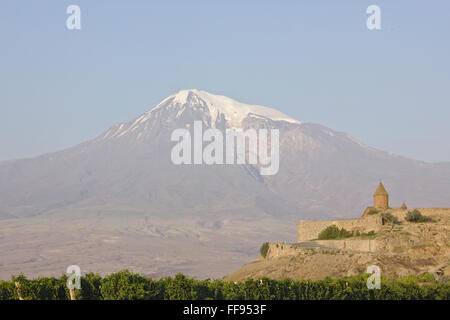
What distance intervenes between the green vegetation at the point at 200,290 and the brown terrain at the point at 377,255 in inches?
390

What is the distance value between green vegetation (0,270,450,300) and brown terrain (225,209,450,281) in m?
9.92

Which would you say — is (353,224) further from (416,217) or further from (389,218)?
(416,217)

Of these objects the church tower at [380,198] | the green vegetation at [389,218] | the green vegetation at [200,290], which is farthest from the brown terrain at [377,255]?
the church tower at [380,198]

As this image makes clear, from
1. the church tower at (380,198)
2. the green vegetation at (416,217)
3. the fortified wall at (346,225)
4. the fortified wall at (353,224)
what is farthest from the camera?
the church tower at (380,198)

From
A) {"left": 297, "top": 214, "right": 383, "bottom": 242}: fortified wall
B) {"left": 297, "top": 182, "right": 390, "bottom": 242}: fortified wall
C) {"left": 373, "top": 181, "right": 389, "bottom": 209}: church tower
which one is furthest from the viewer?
{"left": 373, "top": 181, "right": 389, "bottom": 209}: church tower

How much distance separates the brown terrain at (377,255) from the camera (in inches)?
2077

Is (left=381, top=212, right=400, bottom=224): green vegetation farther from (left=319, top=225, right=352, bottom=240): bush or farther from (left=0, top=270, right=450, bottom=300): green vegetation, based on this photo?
(left=0, top=270, right=450, bottom=300): green vegetation

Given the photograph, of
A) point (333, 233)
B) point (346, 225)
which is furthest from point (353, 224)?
point (333, 233)

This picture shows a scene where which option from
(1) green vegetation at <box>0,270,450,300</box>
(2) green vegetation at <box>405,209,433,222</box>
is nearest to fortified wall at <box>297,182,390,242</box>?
(2) green vegetation at <box>405,209,433,222</box>

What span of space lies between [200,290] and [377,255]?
18401 mm

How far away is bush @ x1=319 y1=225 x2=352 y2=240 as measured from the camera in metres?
67.7

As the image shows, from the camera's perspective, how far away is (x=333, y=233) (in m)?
69.2

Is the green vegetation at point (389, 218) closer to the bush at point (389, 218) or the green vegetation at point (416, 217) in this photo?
the bush at point (389, 218)
